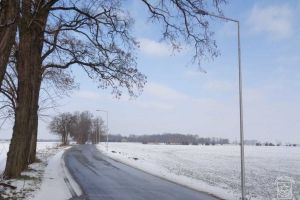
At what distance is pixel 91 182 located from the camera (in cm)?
2408

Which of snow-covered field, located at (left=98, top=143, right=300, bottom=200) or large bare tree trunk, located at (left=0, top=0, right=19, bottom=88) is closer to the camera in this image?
large bare tree trunk, located at (left=0, top=0, right=19, bottom=88)

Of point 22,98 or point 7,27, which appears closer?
point 7,27

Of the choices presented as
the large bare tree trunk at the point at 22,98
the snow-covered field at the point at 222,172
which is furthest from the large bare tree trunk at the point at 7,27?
the snow-covered field at the point at 222,172

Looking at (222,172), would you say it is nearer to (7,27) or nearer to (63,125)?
(7,27)

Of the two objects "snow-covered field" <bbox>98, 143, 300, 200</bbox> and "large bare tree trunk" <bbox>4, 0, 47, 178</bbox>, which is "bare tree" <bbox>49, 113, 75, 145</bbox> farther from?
"large bare tree trunk" <bbox>4, 0, 47, 178</bbox>

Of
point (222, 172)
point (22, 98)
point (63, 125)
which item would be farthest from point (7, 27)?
point (63, 125)

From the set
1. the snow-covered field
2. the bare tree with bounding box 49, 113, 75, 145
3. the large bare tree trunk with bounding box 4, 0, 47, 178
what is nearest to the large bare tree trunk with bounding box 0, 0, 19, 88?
the large bare tree trunk with bounding box 4, 0, 47, 178

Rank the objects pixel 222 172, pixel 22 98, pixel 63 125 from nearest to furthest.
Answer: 1. pixel 22 98
2. pixel 222 172
3. pixel 63 125

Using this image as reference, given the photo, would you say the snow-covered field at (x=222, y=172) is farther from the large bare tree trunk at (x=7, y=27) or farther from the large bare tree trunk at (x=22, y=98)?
the large bare tree trunk at (x=7, y=27)

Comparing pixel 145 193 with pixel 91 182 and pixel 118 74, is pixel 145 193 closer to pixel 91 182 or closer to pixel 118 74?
pixel 91 182

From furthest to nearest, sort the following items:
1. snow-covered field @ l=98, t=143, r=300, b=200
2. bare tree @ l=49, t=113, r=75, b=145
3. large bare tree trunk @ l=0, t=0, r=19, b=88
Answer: bare tree @ l=49, t=113, r=75, b=145, snow-covered field @ l=98, t=143, r=300, b=200, large bare tree trunk @ l=0, t=0, r=19, b=88

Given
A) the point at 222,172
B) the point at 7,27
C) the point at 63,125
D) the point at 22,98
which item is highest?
the point at 63,125

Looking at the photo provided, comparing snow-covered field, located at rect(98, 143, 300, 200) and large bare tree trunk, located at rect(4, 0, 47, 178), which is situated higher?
large bare tree trunk, located at rect(4, 0, 47, 178)

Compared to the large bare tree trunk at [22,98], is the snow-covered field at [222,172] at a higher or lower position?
lower
